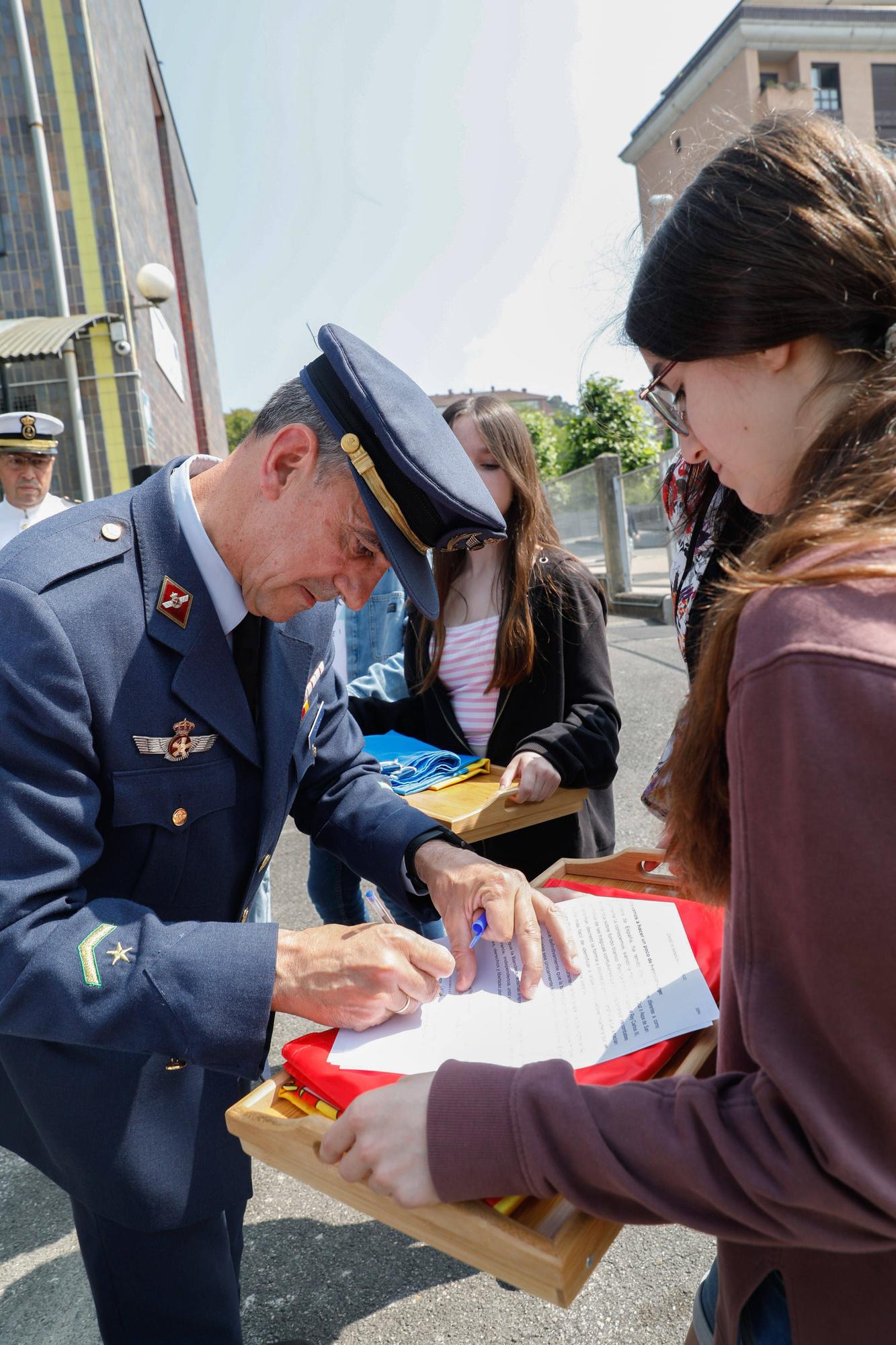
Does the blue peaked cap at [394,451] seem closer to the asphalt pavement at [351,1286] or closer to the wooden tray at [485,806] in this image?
the wooden tray at [485,806]

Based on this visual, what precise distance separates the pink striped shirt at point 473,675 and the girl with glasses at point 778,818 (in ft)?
5.24

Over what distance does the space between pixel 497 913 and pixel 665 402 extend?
28.1 inches

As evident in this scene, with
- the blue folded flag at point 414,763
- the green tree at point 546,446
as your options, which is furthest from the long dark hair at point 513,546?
the green tree at point 546,446

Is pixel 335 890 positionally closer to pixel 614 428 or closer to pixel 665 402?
pixel 665 402

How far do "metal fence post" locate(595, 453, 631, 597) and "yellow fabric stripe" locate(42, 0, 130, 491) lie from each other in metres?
6.20

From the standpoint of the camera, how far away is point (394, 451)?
1.33 m

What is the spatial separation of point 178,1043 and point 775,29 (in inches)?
1293

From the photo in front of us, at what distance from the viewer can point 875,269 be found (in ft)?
2.90

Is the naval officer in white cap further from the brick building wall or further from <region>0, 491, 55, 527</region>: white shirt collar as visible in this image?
the brick building wall

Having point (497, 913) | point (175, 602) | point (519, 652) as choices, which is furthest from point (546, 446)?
point (497, 913)

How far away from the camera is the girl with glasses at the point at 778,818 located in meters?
0.63

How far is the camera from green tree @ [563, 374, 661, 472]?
62.2 feet

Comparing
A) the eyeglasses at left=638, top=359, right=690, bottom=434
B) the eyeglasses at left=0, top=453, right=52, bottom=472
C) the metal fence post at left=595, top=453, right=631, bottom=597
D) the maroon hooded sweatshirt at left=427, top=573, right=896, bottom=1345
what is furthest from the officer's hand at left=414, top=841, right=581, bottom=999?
the metal fence post at left=595, top=453, right=631, bottom=597

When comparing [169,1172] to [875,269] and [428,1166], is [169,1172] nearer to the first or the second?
[428,1166]
